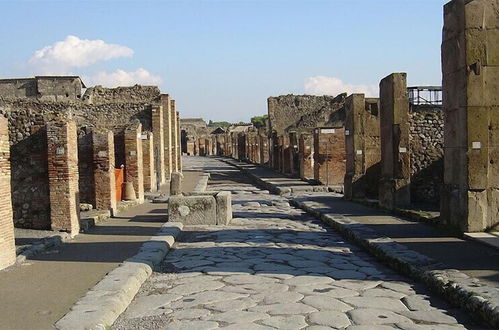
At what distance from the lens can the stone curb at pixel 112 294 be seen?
14.7 feet

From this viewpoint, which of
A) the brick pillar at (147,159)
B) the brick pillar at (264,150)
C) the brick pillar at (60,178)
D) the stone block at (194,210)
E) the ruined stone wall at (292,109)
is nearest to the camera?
the brick pillar at (60,178)

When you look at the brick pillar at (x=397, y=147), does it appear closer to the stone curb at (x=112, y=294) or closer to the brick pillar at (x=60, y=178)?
the stone curb at (x=112, y=294)

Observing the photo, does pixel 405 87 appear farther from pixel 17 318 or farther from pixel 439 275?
pixel 17 318

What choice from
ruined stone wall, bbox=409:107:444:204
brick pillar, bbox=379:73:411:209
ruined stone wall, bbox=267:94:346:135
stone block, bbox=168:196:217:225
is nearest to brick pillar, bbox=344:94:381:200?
ruined stone wall, bbox=409:107:444:204

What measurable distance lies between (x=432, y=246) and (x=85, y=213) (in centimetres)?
695

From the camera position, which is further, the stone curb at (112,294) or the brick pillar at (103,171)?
the brick pillar at (103,171)

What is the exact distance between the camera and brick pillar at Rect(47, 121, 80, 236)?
937 cm

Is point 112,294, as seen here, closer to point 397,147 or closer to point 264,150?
point 397,147

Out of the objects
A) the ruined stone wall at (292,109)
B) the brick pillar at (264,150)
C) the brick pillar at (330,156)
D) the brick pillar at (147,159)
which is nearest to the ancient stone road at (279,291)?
the brick pillar at (147,159)

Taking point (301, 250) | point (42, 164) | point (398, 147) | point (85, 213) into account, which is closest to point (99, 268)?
point (301, 250)

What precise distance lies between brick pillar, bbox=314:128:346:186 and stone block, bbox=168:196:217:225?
9156 millimetres

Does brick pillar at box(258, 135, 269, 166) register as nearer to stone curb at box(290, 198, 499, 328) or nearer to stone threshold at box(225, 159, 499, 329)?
stone threshold at box(225, 159, 499, 329)

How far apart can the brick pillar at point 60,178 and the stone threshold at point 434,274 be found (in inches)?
179

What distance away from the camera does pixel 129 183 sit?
1487 cm
